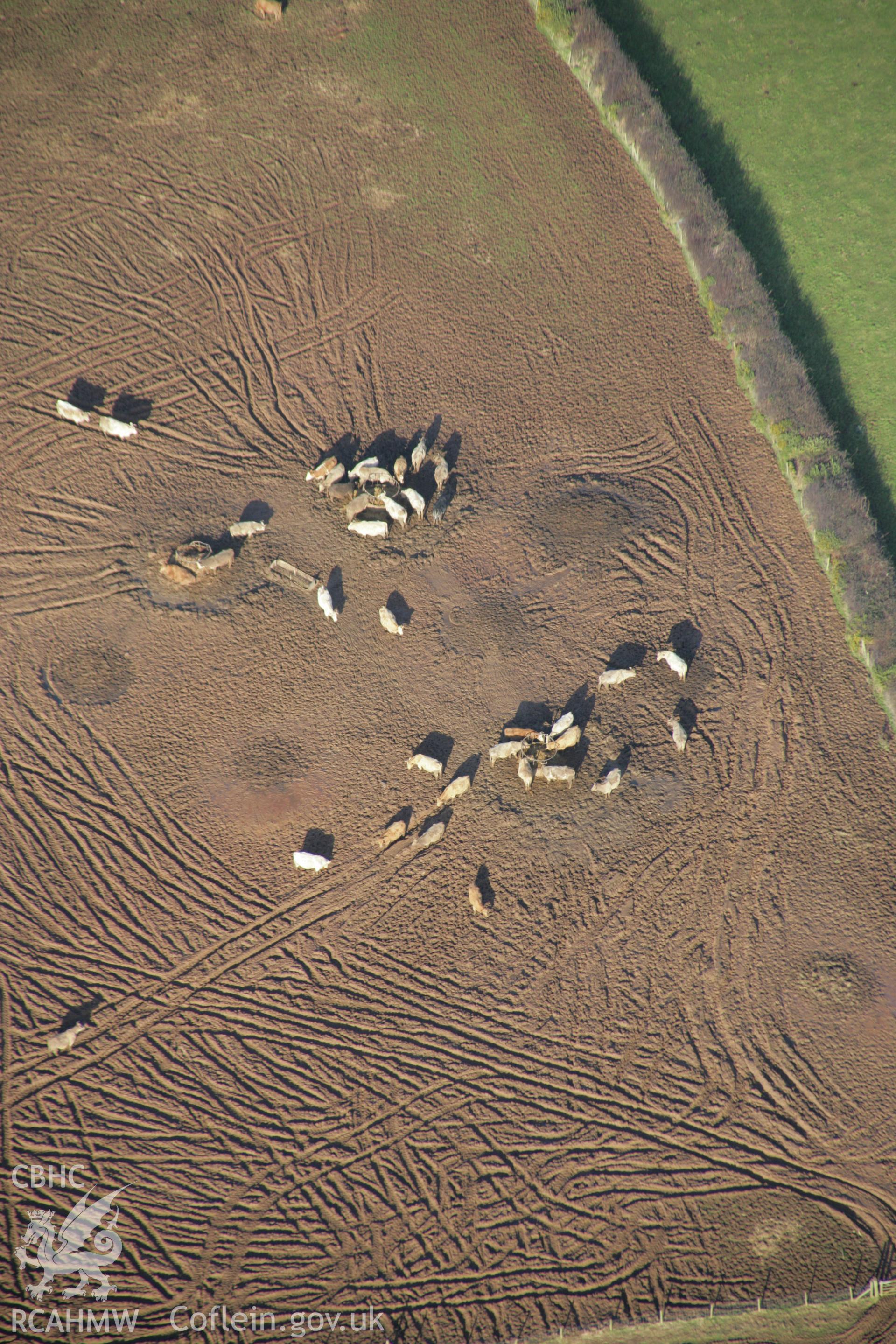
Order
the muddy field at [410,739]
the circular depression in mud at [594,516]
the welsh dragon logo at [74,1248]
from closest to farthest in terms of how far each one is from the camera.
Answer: the welsh dragon logo at [74,1248] → the muddy field at [410,739] → the circular depression in mud at [594,516]

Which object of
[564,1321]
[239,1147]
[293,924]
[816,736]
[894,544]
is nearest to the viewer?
[564,1321]

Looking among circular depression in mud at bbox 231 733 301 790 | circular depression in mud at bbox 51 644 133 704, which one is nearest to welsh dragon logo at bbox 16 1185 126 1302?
circular depression in mud at bbox 231 733 301 790

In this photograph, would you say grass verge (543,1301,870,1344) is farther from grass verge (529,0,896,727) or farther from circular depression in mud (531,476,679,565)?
circular depression in mud (531,476,679,565)

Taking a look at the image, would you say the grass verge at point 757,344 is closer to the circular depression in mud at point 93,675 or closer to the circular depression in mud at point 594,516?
the circular depression in mud at point 594,516

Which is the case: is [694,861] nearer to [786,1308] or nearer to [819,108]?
[786,1308]

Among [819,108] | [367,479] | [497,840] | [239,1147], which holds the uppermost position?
[819,108]

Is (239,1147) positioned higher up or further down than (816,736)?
further down

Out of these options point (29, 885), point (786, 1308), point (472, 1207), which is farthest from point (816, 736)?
point (29, 885)

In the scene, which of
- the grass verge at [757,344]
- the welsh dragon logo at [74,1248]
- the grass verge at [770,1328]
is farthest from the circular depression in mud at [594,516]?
the welsh dragon logo at [74,1248]
